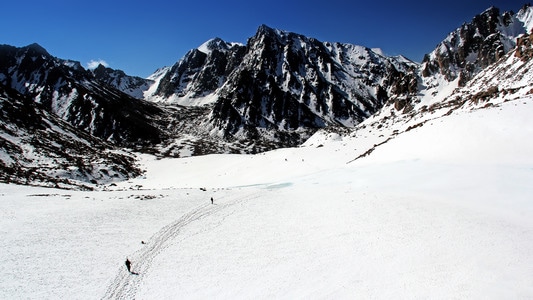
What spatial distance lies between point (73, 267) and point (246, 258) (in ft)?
35.0

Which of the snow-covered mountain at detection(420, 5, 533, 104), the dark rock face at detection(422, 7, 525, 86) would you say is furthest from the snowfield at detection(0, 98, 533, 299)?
the dark rock face at detection(422, 7, 525, 86)

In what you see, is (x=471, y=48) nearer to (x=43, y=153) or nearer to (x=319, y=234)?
(x=319, y=234)

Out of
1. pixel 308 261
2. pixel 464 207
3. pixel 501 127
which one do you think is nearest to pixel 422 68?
pixel 501 127

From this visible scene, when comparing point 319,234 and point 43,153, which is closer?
point 319,234

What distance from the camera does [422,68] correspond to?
555 feet

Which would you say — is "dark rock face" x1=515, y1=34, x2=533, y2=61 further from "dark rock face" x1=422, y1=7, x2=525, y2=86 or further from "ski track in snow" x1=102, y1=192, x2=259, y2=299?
"ski track in snow" x1=102, y1=192, x2=259, y2=299

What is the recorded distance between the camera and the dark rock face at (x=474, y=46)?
13400 cm

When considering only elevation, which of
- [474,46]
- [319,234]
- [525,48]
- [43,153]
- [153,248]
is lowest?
[319,234]

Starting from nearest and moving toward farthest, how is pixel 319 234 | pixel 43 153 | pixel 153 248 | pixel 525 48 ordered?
pixel 153 248
pixel 319 234
pixel 43 153
pixel 525 48

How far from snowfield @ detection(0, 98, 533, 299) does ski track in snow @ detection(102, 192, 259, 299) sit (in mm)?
100

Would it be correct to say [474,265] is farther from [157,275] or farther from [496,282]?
[157,275]

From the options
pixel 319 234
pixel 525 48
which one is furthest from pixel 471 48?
pixel 319 234

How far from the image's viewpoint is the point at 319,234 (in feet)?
70.7

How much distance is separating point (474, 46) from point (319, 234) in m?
172
